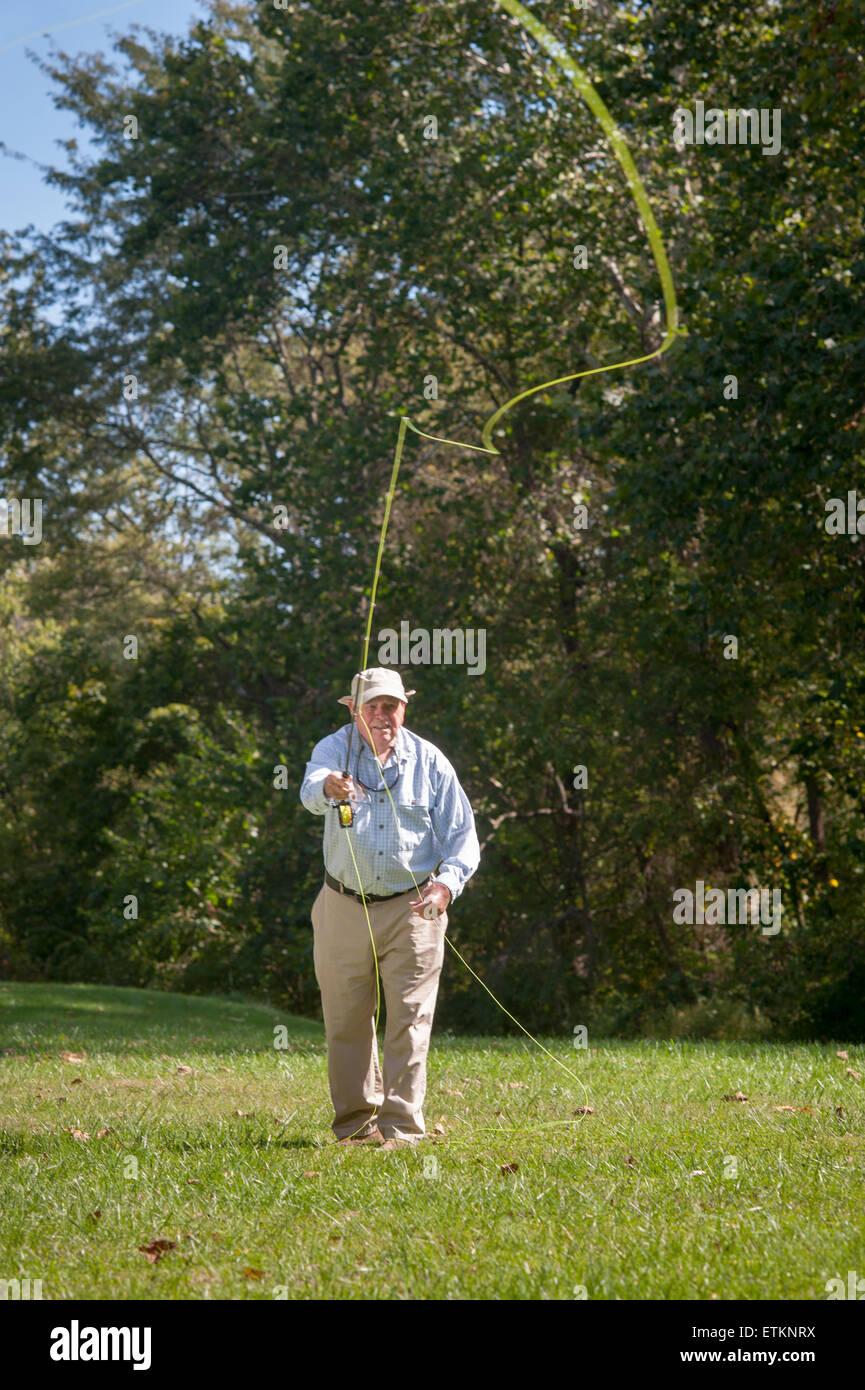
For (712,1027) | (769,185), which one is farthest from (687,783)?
(769,185)

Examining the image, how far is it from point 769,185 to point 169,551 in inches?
804

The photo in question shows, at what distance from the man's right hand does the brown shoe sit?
1.66 m

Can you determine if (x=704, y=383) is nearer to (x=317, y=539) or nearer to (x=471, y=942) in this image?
(x=317, y=539)

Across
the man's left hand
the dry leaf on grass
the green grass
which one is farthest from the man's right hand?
the dry leaf on grass

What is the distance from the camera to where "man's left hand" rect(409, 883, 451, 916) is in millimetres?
6117

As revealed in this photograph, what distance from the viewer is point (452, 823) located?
21.3ft

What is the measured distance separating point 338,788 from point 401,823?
1.98ft

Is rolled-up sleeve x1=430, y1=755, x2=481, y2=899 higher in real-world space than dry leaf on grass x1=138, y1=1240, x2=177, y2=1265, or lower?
higher

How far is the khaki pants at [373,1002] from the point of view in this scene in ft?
20.4

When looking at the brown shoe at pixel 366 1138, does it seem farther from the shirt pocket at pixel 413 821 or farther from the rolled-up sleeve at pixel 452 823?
the shirt pocket at pixel 413 821

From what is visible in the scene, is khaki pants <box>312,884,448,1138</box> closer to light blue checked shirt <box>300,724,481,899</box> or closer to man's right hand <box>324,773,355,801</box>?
light blue checked shirt <box>300,724,481,899</box>

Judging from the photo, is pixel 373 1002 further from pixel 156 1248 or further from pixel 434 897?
pixel 156 1248

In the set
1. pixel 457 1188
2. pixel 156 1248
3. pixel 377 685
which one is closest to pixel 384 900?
pixel 377 685

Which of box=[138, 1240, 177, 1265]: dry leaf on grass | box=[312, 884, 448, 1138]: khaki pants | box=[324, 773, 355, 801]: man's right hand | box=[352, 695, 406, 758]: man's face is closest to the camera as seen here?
box=[138, 1240, 177, 1265]: dry leaf on grass
